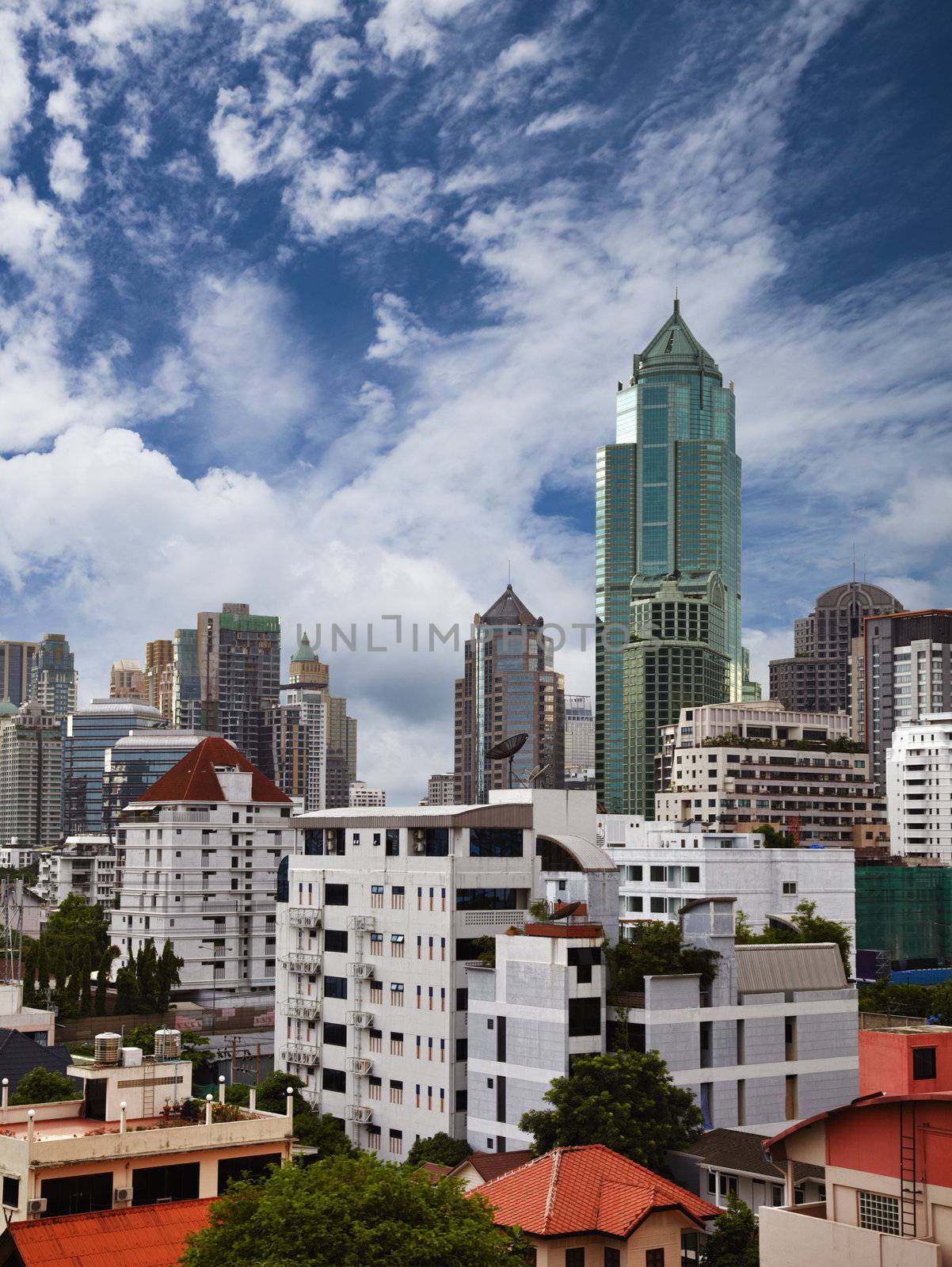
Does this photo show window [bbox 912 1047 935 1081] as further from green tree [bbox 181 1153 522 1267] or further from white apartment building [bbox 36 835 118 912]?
white apartment building [bbox 36 835 118 912]

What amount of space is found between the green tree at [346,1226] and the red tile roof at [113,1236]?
3.80 meters

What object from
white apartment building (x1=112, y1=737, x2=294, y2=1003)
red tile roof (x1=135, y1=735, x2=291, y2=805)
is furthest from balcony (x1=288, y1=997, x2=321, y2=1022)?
red tile roof (x1=135, y1=735, x2=291, y2=805)

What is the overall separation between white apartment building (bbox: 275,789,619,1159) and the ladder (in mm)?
34256

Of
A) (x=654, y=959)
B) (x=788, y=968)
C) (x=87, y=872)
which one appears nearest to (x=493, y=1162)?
(x=654, y=959)

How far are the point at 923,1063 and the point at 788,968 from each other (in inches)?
1329

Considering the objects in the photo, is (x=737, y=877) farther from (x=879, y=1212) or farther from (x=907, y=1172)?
(x=907, y=1172)

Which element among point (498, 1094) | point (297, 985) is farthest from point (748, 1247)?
point (297, 985)

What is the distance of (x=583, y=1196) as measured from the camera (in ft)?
126

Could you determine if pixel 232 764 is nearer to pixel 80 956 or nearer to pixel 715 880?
pixel 80 956

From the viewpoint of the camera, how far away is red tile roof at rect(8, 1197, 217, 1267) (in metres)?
33.2

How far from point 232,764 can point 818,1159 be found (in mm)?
98780

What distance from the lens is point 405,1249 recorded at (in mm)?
29562

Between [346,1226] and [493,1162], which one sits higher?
[346,1226]

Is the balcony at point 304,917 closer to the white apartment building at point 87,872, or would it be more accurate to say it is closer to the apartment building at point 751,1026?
the apartment building at point 751,1026
